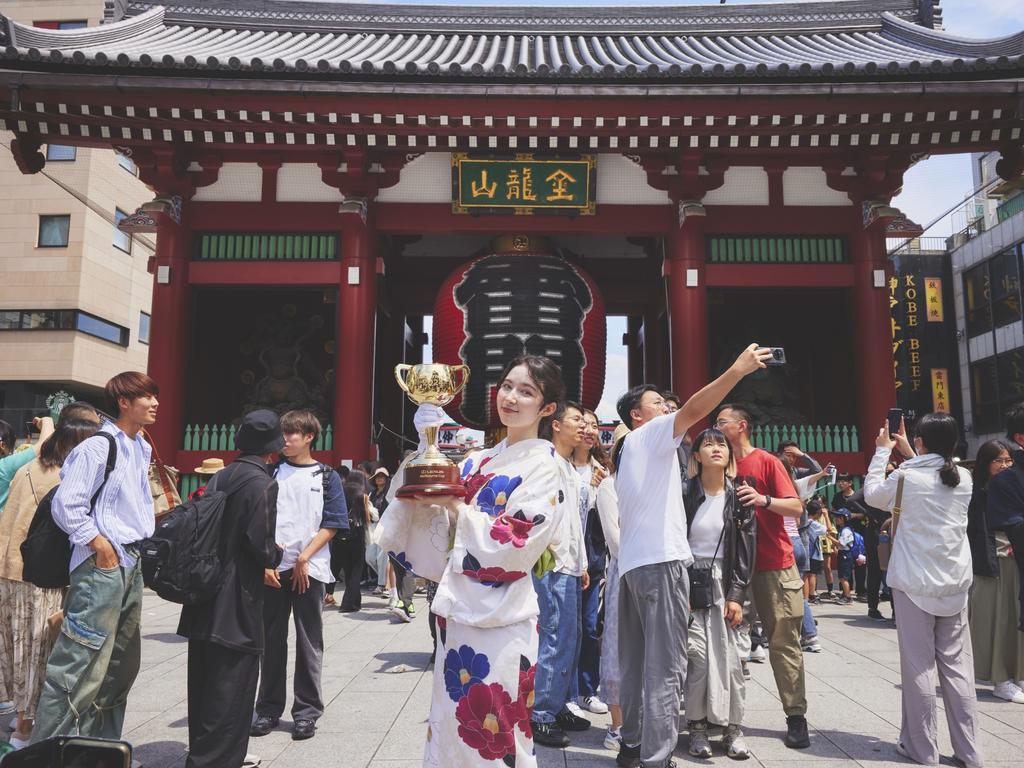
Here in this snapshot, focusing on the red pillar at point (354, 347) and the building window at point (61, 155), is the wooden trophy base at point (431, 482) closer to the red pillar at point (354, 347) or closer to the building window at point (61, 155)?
the red pillar at point (354, 347)

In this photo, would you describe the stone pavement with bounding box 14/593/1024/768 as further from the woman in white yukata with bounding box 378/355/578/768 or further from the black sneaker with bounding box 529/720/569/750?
the woman in white yukata with bounding box 378/355/578/768

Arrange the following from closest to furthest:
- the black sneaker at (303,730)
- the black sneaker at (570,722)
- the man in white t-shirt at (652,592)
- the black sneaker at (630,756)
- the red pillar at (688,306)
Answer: the man in white t-shirt at (652,592) → the black sneaker at (630,756) → the black sneaker at (303,730) → the black sneaker at (570,722) → the red pillar at (688,306)

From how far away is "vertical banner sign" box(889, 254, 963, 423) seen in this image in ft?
62.7

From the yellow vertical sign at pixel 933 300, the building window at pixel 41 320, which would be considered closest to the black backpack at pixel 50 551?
the yellow vertical sign at pixel 933 300

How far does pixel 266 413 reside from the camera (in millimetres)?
3471

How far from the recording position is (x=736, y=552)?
3.78m

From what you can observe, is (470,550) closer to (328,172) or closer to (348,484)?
(348,484)

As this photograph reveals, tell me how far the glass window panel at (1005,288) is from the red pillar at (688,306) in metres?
14.1

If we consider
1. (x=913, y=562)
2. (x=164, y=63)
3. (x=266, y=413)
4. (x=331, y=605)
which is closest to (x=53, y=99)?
(x=164, y=63)

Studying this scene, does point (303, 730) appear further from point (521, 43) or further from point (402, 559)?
point (521, 43)

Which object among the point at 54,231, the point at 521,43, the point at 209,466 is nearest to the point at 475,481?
the point at 209,466

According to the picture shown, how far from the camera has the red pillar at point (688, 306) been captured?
9422mm

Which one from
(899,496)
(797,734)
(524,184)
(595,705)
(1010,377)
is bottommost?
(595,705)

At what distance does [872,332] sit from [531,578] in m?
8.37
